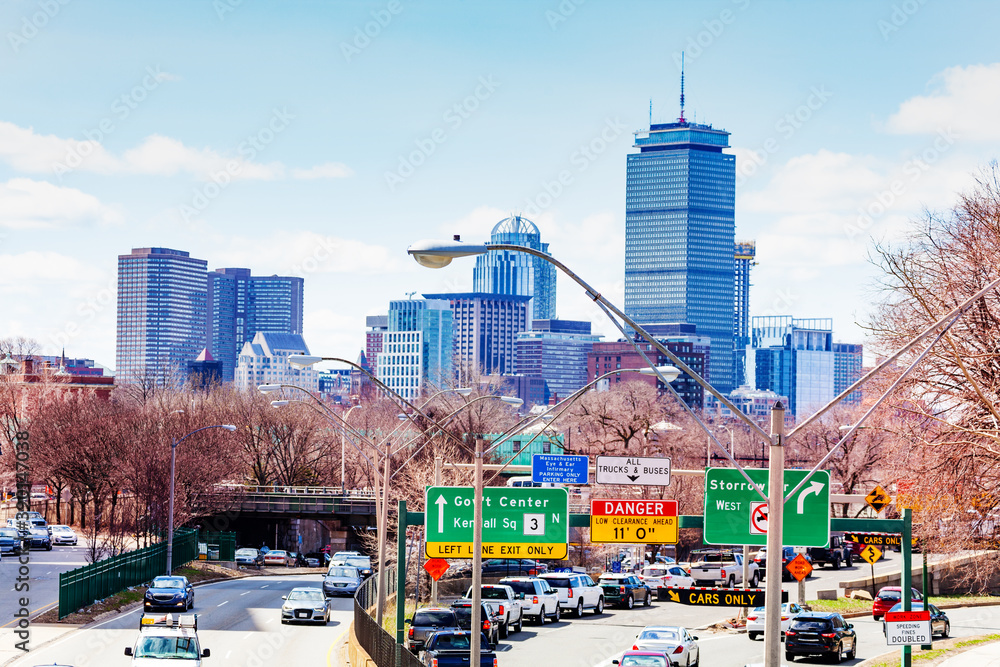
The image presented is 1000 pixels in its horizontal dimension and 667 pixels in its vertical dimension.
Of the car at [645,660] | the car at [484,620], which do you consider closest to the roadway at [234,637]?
the car at [484,620]

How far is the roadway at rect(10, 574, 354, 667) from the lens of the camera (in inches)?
1345

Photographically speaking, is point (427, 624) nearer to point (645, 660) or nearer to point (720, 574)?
point (645, 660)

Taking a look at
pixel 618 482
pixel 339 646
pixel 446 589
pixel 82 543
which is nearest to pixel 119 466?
pixel 82 543

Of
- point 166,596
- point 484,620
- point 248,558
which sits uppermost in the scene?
point 484,620

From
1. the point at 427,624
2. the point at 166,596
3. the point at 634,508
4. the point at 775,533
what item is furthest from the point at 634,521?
the point at 166,596

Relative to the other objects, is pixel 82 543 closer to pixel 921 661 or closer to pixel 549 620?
pixel 549 620

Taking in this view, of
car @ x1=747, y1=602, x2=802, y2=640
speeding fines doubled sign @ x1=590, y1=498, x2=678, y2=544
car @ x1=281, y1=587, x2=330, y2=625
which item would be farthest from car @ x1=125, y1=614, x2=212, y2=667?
car @ x1=747, y1=602, x2=802, y2=640

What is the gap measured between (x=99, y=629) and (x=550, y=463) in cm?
1576

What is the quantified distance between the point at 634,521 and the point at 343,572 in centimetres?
2970

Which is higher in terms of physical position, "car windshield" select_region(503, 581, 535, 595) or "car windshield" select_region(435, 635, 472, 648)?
"car windshield" select_region(435, 635, 472, 648)

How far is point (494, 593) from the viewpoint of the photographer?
4453 centimetres

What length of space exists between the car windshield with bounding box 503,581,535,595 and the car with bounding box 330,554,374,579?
45.3 ft

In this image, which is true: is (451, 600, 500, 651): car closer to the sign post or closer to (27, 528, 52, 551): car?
the sign post

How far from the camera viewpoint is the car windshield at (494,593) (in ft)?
145
